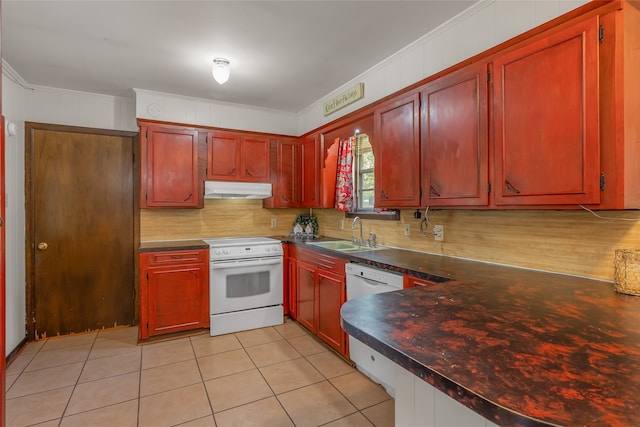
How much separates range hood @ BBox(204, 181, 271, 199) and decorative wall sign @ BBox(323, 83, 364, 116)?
1.14 meters

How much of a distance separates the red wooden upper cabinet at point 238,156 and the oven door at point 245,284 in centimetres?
101

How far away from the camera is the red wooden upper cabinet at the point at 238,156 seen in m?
3.60

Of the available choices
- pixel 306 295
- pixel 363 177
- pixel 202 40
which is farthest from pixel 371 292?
pixel 202 40

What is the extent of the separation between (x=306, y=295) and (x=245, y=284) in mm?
688

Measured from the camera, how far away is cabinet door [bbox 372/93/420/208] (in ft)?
7.29

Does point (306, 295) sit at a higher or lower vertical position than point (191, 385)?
higher

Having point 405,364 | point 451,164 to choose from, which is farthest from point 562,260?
point 405,364

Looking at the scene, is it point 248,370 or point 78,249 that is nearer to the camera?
point 248,370

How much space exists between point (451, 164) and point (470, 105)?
35 cm

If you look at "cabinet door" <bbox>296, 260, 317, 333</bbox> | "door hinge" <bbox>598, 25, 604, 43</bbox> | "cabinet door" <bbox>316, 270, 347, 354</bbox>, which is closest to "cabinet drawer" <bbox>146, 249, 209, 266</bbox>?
"cabinet door" <bbox>296, 260, 317, 333</bbox>

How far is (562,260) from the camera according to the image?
1731 mm

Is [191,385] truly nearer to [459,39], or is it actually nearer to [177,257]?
[177,257]

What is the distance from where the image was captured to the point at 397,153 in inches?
93.1

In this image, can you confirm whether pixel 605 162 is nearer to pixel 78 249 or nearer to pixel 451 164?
pixel 451 164
